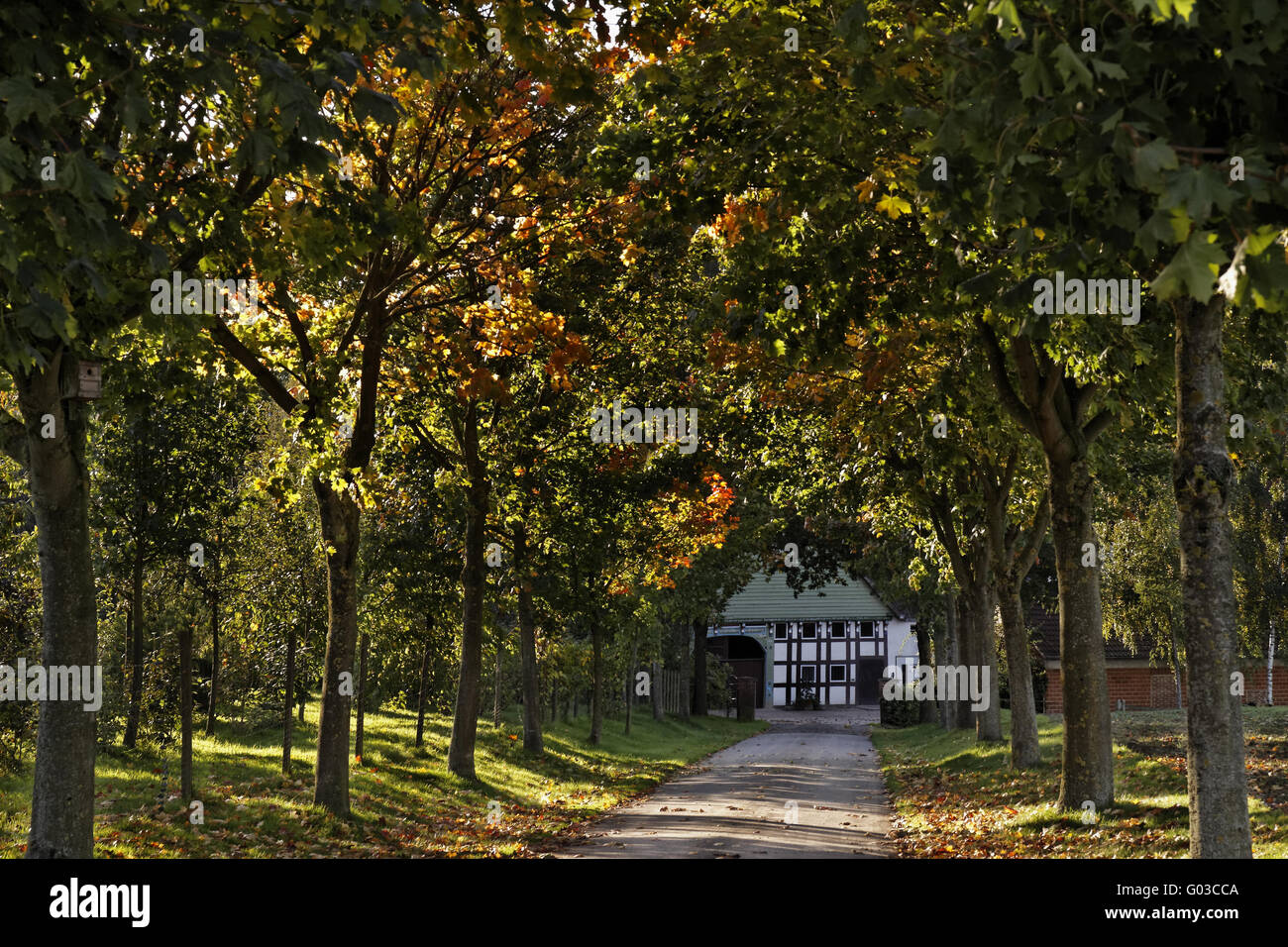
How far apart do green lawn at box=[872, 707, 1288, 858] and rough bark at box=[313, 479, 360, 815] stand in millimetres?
6807

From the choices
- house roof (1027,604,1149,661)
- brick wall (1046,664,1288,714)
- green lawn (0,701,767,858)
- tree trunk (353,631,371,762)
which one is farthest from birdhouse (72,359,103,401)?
brick wall (1046,664,1288,714)

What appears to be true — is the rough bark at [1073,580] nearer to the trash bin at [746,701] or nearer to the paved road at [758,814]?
the paved road at [758,814]

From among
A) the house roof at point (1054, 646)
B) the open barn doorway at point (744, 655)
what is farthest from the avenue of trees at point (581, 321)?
the open barn doorway at point (744, 655)

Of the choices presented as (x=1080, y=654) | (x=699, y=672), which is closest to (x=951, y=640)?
(x=699, y=672)

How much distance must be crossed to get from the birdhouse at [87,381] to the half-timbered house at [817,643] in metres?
56.2

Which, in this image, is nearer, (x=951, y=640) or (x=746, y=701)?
(x=951, y=640)

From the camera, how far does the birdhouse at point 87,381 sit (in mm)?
9297

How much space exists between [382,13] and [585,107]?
768 centimetres

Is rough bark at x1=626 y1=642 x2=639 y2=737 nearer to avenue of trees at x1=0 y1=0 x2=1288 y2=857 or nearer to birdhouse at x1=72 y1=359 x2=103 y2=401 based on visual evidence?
avenue of trees at x1=0 y1=0 x2=1288 y2=857

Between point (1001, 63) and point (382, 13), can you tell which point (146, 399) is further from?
point (1001, 63)

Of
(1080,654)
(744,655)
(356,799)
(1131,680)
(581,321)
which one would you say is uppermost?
(581,321)

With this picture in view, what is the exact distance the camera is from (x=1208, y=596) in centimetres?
755

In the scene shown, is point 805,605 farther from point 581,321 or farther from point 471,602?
point 581,321

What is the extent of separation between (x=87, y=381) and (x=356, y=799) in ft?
27.1
